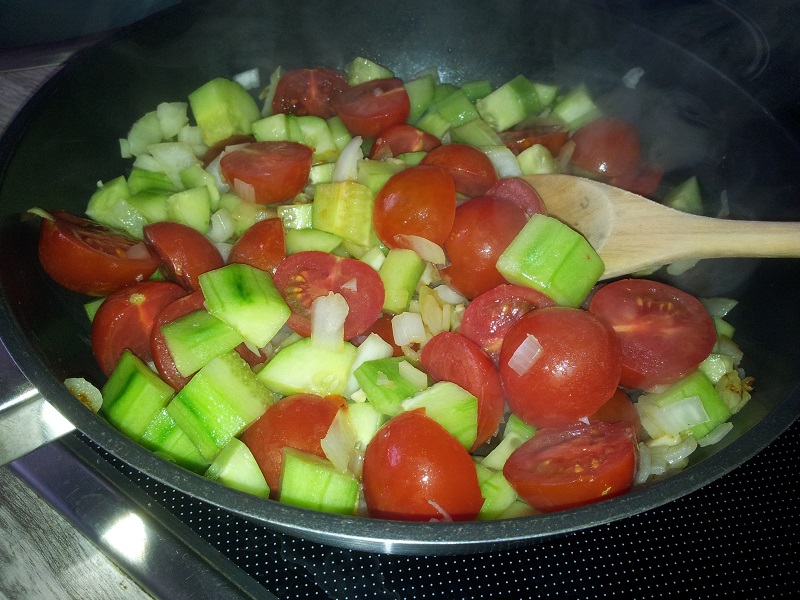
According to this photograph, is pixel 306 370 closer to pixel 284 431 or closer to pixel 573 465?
pixel 284 431

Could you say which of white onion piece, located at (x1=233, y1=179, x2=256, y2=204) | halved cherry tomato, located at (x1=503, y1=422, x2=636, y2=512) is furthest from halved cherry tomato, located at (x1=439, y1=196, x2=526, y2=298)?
white onion piece, located at (x1=233, y1=179, x2=256, y2=204)

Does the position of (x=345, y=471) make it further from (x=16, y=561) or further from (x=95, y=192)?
(x=95, y=192)

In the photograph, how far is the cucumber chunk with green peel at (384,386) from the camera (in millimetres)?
1688

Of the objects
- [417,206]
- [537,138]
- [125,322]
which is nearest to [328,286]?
[417,206]

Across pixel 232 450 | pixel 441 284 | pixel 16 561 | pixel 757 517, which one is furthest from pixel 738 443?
pixel 16 561

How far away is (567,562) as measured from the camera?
64.1 inches

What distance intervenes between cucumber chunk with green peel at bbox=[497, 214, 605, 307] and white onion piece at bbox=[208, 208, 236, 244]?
0.95 m

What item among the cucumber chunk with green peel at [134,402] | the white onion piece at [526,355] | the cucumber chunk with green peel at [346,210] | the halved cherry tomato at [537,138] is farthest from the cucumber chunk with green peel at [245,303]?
the halved cherry tomato at [537,138]

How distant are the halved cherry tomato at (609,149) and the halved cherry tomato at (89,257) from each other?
164 centimetres

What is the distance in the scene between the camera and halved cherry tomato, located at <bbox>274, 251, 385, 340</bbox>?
1878 mm

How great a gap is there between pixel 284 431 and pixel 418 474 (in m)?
0.38

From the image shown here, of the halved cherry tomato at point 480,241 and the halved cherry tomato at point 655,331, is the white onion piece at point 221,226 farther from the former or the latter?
the halved cherry tomato at point 655,331

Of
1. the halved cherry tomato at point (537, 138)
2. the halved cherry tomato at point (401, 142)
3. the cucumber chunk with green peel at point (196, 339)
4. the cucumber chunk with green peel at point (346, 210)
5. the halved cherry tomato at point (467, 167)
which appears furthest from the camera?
the halved cherry tomato at point (537, 138)

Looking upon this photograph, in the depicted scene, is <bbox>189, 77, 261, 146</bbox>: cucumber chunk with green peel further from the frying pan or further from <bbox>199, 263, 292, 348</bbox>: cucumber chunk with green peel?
<bbox>199, 263, 292, 348</bbox>: cucumber chunk with green peel
